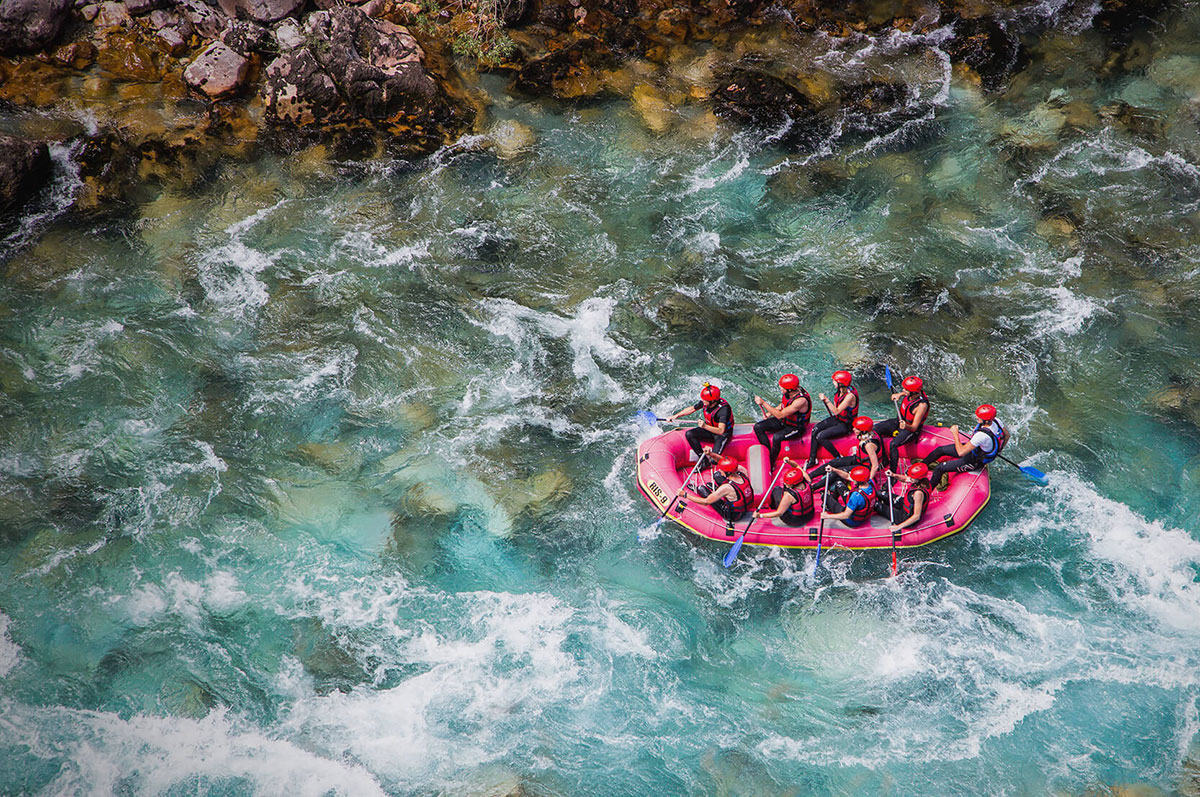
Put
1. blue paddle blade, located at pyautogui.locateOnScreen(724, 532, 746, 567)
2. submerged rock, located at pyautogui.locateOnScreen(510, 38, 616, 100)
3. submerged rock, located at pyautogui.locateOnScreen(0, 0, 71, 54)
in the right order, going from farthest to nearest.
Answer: submerged rock, located at pyautogui.locateOnScreen(510, 38, 616, 100) → submerged rock, located at pyautogui.locateOnScreen(0, 0, 71, 54) → blue paddle blade, located at pyautogui.locateOnScreen(724, 532, 746, 567)

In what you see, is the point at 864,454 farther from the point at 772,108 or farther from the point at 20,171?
the point at 20,171

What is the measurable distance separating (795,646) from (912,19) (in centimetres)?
1316

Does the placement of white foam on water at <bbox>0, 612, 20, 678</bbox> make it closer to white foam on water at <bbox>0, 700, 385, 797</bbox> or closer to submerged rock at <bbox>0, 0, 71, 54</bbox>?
white foam on water at <bbox>0, 700, 385, 797</bbox>

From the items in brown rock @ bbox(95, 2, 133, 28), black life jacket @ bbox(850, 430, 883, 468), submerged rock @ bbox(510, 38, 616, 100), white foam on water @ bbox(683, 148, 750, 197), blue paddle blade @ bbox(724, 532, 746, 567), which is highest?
brown rock @ bbox(95, 2, 133, 28)

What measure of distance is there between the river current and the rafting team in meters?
0.68

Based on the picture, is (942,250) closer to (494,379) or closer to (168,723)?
(494,379)

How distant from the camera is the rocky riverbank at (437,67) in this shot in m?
14.3

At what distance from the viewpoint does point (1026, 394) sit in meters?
11.2

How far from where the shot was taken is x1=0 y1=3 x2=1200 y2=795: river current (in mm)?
8562

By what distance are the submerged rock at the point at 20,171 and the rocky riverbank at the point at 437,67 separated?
0.10 feet

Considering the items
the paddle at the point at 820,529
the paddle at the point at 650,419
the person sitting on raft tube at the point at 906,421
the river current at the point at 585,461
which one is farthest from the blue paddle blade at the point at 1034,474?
the paddle at the point at 650,419

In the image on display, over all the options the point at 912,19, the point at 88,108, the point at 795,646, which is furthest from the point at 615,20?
the point at 795,646

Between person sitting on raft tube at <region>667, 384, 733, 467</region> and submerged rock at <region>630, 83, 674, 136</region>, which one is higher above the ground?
submerged rock at <region>630, 83, 674, 136</region>

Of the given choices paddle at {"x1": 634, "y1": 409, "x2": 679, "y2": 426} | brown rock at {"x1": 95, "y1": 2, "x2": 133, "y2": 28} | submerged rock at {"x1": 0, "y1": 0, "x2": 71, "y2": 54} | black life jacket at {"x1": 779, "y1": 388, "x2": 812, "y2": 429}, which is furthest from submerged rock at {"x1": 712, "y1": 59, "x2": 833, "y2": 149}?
submerged rock at {"x1": 0, "y1": 0, "x2": 71, "y2": 54}
